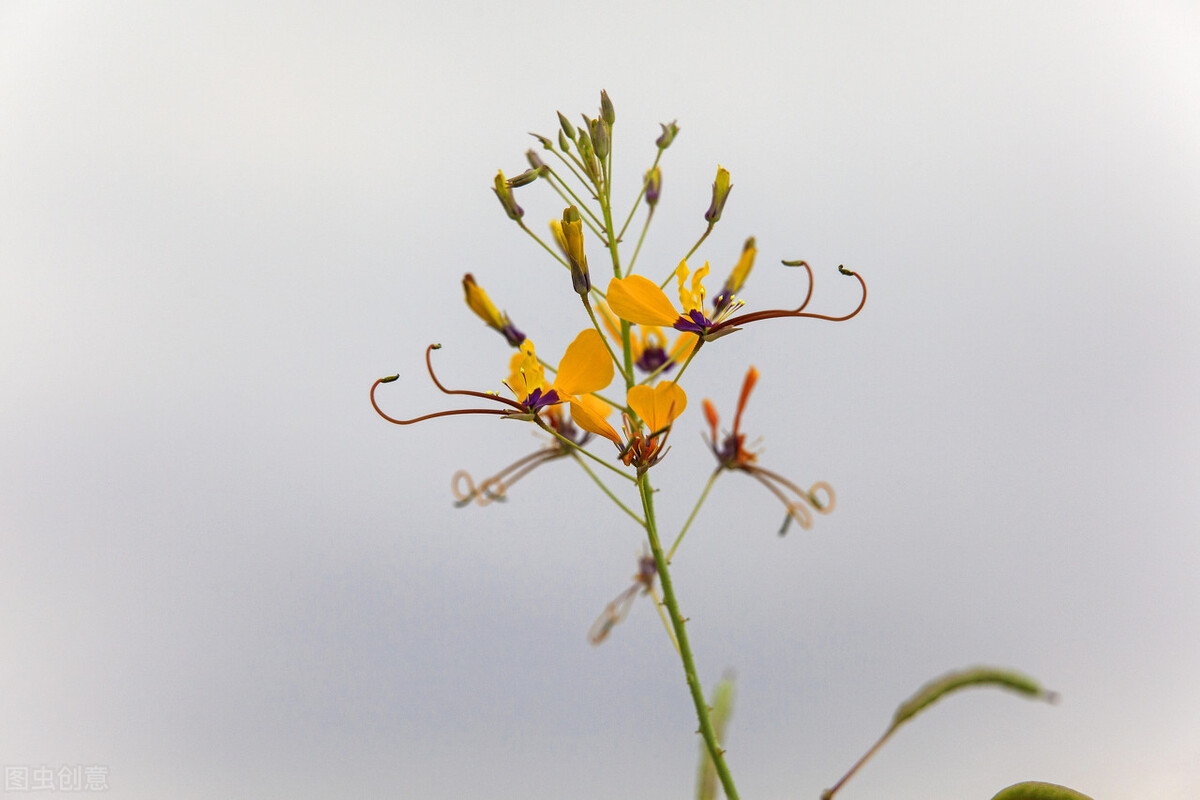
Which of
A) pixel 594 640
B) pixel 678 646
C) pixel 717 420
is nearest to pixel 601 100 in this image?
pixel 717 420

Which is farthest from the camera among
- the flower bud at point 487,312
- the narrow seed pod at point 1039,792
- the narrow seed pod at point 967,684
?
the flower bud at point 487,312

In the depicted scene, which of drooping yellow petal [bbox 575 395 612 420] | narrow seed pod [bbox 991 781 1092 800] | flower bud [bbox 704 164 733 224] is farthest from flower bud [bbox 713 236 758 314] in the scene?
narrow seed pod [bbox 991 781 1092 800]

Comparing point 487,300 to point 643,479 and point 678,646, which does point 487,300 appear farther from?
point 678,646

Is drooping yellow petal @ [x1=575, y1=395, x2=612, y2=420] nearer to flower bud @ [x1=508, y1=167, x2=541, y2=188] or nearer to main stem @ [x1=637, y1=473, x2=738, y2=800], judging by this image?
main stem @ [x1=637, y1=473, x2=738, y2=800]

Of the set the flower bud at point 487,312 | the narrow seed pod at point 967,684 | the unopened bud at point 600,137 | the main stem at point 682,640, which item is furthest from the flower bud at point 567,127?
the narrow seed pod at point 967,684

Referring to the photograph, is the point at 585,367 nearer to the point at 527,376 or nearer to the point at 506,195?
the point at 527,376

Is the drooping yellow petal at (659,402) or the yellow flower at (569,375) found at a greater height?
the yellow flower at (569,375)

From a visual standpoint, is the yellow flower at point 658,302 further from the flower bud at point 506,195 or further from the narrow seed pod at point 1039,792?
the narrow seed pod at point 1039,792
